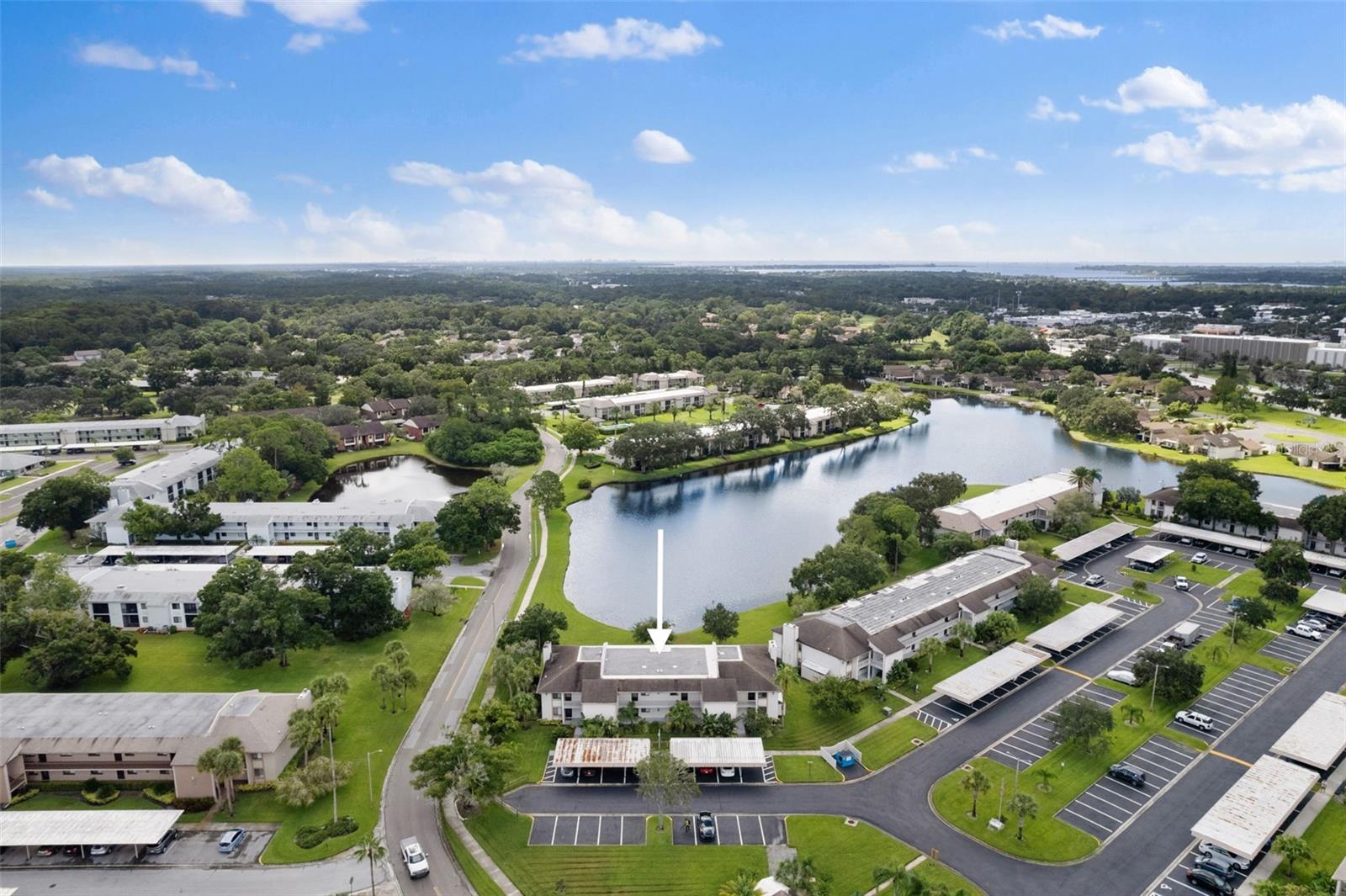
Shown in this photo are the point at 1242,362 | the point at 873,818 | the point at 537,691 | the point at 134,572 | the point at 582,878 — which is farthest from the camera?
the point at 1242,362

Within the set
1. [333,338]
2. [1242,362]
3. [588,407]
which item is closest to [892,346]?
[1242,362]

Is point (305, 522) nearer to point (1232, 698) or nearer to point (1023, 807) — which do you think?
point (1023, 807)

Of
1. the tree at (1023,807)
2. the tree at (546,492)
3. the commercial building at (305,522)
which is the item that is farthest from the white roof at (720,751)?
the tree at (546,492)

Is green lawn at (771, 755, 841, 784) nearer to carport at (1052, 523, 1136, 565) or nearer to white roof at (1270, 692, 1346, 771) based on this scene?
white roof at (1270, 692, 1346, 771)

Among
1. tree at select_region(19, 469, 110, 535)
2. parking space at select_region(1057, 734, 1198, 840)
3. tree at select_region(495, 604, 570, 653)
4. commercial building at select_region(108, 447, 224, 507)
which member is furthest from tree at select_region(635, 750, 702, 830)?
tree at select_region(19, 469, 110, 535)

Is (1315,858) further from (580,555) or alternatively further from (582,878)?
(580,555)
